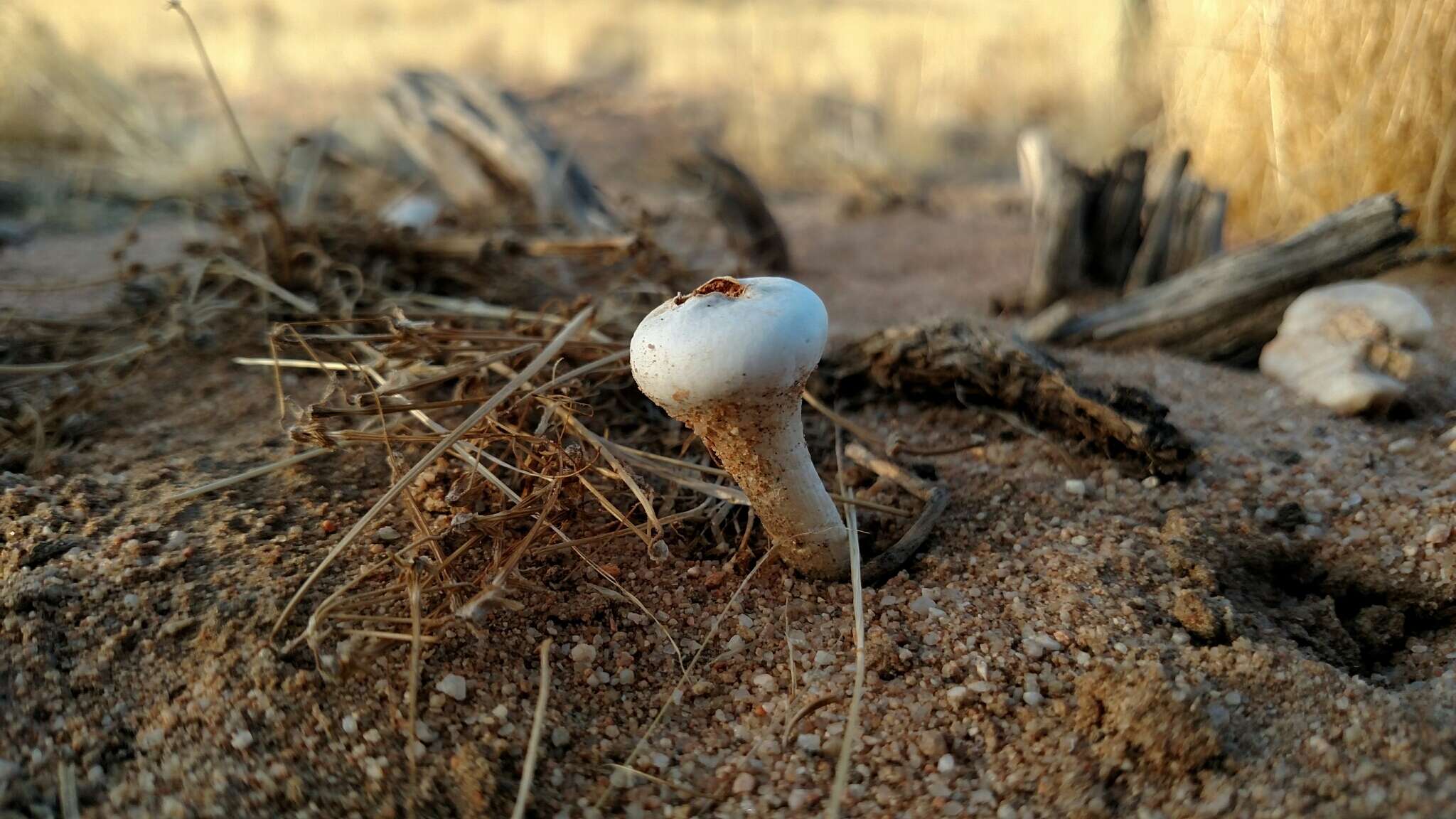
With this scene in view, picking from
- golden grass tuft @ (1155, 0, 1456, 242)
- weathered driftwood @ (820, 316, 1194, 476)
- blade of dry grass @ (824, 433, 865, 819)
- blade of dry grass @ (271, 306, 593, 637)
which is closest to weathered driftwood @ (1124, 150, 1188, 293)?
golden grass tuft @ (1155, 0, 1456, 242)

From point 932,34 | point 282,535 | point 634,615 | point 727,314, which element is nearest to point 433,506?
point 282,535

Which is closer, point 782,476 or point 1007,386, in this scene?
point 782,476

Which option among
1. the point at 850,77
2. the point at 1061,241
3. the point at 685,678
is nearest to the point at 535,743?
the point at 685,678

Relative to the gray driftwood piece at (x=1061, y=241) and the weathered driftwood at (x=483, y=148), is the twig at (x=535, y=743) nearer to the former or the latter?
the gray driftwood piece at (x=1061, y=241)

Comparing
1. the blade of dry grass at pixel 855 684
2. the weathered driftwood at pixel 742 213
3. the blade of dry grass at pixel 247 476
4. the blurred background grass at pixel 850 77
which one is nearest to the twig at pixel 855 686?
the blade of dry grass at pixel 855 684

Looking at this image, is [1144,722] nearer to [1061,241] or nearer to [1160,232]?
[1061,241]

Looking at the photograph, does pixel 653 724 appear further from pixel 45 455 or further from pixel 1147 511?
pixel 45 455
